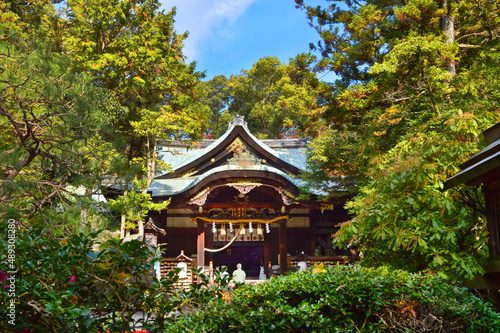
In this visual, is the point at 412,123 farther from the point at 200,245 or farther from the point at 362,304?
the point at 200,245

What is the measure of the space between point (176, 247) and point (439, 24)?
12.9m

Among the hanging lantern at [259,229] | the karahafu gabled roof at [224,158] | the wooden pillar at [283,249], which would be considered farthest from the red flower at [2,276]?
the hanging lantern at [259,229]

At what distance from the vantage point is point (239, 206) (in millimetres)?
16297

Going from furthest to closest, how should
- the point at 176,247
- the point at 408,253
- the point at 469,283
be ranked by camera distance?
1. the point at 176,247
2. the point at 408,253
3. the point at 469,283

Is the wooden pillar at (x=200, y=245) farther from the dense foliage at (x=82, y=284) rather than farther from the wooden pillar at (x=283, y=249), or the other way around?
the dense foliage at (x=82, y=284)

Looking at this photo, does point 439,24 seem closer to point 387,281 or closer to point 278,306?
point 387,281

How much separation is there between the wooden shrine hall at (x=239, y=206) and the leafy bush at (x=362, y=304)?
36.1ft

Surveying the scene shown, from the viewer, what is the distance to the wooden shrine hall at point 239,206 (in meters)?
15.2

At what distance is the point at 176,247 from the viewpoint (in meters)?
16.9

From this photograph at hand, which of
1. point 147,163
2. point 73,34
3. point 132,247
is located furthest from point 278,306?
point 73,34

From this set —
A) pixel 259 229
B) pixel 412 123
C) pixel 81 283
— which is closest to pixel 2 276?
pixel 81 283

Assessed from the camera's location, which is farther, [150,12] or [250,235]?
[250,235]

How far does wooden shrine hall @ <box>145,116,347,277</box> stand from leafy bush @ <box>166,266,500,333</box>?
11.0 meters

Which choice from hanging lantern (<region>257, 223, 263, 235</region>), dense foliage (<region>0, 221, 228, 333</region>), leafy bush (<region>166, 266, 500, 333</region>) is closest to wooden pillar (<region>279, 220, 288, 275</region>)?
hanging lantern (<region>257, 223, 263, 235</region>)
